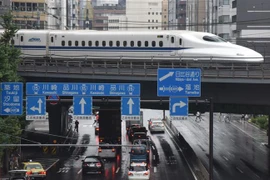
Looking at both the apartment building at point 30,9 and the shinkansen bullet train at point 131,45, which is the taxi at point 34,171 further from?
the apartment building at point 30,9

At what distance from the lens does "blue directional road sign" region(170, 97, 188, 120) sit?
31938mm

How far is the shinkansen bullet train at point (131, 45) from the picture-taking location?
46.8 metres

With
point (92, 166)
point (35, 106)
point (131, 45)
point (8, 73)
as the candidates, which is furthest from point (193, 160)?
point (35, 106)

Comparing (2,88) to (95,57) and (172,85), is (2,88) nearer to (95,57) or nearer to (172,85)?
(172,85)

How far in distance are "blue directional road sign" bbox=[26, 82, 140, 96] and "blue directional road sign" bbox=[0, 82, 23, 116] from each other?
1.32m

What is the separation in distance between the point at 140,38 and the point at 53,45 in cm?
802

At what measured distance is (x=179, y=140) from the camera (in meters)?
65.8

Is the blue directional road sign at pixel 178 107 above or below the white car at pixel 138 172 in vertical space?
above

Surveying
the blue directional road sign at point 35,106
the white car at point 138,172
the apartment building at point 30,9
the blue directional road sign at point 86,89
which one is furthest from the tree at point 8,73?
the apartment building at point 30,9

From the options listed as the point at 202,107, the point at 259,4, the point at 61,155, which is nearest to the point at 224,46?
the point at 202,107

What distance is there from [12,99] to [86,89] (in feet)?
13.7

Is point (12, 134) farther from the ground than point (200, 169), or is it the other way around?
point (12, 134)

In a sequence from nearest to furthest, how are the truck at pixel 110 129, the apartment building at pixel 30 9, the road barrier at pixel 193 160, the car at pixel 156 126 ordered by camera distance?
the road barrier at pixel 193 160, the truck at pixel 110 129, the car at pixel 156 126, the apartment building at pixel 30 9

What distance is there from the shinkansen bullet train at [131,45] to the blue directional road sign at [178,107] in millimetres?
13438
